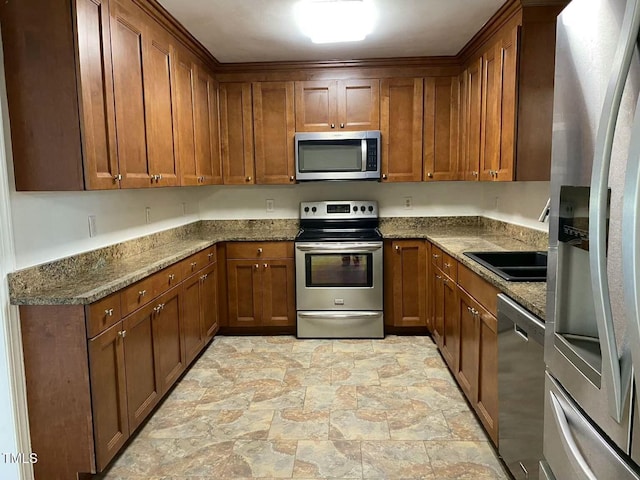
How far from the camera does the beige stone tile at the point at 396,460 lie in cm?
213

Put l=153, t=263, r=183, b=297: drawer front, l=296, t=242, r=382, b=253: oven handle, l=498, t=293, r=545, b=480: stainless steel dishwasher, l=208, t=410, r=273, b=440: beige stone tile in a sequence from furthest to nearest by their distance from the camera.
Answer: l=296, t=242, r=382, b=253: oven handle, l=153, t=263, r=183, b=297: drawer front, l=208, t=410, r=273, b=440: beige stone tile, l=498, t=293, r=545, b=480: stainless steel dishwasher

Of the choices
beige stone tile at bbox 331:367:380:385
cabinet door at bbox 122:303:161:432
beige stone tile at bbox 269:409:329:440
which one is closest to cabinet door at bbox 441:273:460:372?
beige stone tile at bbox 331:367:380:385

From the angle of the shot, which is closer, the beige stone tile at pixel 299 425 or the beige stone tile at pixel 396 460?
the beige stone tile at pixel 396 460

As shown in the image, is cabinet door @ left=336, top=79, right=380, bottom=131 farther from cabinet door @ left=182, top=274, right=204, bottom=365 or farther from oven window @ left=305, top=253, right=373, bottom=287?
cabinet door @ left=182, top=274, right=204, bottom=365

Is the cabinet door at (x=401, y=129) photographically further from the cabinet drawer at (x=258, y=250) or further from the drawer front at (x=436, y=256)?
the cabinet drawer at (x=258, y=250)

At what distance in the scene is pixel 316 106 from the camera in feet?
13.4

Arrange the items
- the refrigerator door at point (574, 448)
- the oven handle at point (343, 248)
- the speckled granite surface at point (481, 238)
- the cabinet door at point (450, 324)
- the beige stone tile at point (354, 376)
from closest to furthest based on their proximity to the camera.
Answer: the refrigerator door at point (574, 448)
the speckled granite surface at point (481, 238)
the cabinet door at point (450, 324)
the beige stone tile at point (354, 376)
the oven handle at point (343, 248)

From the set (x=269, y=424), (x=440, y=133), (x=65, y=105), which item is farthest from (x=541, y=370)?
(x=440, y=133)

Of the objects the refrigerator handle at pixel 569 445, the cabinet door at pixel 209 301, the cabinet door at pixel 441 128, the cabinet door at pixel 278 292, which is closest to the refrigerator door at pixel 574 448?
the refrigerator handle at pixel 569 445

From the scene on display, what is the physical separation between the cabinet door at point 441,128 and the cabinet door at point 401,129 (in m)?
0.07

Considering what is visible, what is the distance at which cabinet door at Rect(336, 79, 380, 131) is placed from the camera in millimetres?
4027

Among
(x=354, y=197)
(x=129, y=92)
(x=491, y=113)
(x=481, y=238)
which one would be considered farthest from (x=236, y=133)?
(x=481, y=238)

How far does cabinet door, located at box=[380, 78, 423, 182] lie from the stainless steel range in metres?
0.63

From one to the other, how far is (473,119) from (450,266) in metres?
1.25
